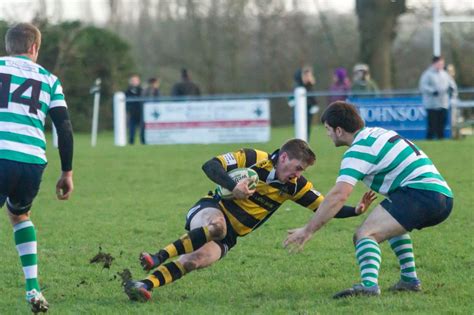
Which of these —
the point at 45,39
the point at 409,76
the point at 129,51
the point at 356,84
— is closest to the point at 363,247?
the point at 356,84

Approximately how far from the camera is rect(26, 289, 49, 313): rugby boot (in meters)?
5.83

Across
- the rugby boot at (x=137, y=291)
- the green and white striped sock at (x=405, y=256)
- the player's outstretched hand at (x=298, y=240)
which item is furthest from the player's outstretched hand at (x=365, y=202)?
the rugby boot at (x=137, y=291)

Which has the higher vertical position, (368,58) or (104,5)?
(104,5)

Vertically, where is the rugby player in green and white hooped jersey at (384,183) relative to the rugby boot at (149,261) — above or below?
above

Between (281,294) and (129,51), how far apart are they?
97.9 feet

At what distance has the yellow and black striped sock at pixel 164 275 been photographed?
6.29 meters

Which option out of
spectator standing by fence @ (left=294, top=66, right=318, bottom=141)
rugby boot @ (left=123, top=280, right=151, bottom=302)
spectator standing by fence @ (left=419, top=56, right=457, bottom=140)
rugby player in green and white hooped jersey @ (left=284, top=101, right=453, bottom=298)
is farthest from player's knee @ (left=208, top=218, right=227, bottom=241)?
spectator standing by fence @ (left=419, top=56, right=457, bottom=140)

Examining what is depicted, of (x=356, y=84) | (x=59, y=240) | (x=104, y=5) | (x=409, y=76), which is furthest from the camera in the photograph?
(x=104, y=5)

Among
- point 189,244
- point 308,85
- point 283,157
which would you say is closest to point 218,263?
point 189,244

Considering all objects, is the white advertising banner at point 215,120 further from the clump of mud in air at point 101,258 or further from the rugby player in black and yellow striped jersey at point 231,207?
the rugby player in black and yellow striped jersey at point 231,207

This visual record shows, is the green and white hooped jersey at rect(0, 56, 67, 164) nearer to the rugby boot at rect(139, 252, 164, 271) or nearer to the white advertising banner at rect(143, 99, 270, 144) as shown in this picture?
the rugby boot at rect(139, 252, 164, 271)

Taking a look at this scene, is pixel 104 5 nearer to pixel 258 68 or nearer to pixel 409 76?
pixel 258 68

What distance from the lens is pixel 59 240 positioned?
9.00 metres

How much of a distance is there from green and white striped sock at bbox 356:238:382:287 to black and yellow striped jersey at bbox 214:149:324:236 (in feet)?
2.47
